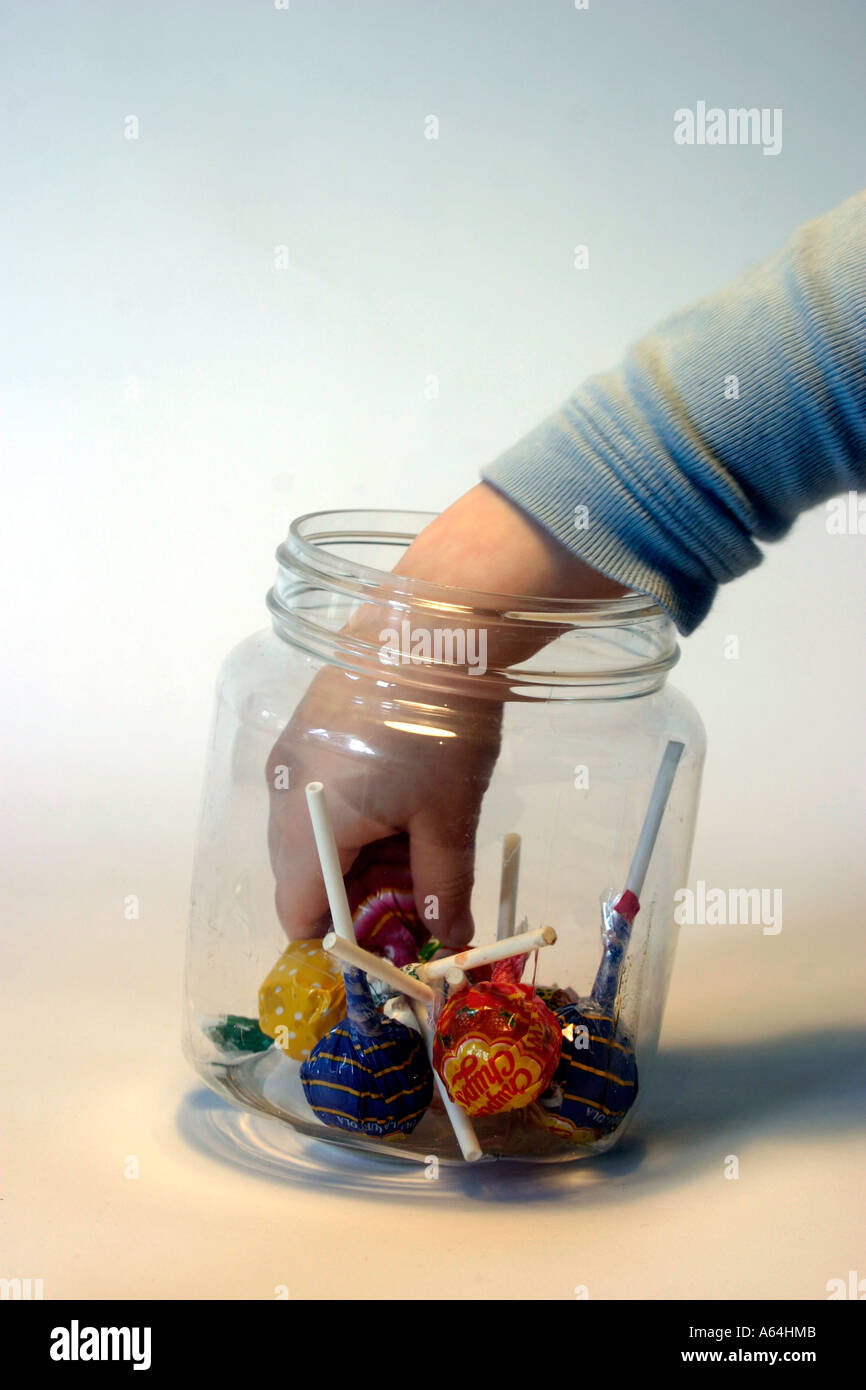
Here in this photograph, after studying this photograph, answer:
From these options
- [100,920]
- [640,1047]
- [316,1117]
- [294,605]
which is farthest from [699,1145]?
[100,920]

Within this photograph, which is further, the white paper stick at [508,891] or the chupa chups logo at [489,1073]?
the white paper stick at [508,891]

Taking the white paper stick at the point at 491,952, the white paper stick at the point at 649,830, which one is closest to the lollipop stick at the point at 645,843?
the white paper stick at the point at 649,830

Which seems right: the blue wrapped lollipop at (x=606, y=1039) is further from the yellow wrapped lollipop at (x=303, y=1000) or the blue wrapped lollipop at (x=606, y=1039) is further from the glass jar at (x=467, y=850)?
the yellow wrapped lollipop at (x=303, y=1000)

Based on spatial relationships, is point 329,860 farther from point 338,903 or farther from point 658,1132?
point 658,1132

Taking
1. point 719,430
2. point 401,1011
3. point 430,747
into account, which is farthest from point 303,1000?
point 719,430

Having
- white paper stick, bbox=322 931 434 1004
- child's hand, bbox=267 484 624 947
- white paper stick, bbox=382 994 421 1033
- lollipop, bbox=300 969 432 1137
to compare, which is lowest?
lollipop, bbox=300 969 432 1137

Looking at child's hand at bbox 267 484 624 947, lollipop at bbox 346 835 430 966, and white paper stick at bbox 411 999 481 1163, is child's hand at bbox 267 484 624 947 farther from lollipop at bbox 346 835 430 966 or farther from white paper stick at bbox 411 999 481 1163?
white paper stick at bbox 411 999 481 1163

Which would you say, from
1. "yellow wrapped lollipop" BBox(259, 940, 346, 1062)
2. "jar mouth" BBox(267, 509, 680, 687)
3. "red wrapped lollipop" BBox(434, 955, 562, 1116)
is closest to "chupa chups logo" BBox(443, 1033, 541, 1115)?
"red wrapped lollipop" BBox(434, 955, 562, 1116)
